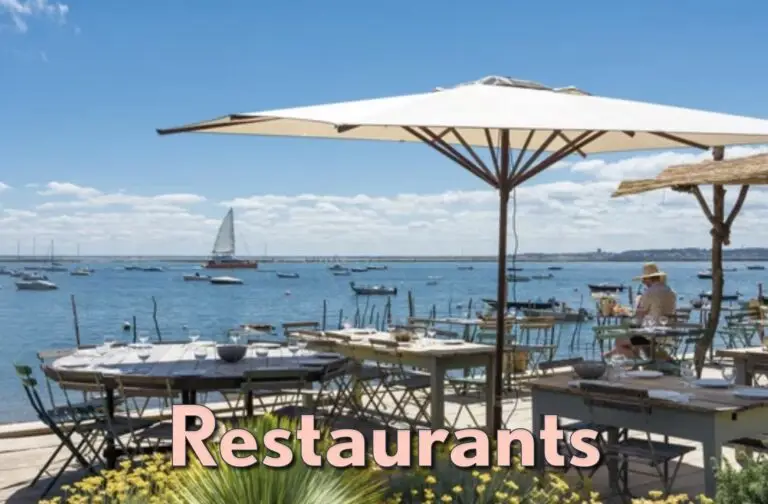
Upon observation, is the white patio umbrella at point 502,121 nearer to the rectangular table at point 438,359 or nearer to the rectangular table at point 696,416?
the rectangular table at point 696,416

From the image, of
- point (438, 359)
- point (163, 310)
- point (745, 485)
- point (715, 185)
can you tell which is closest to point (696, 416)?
point (745, 485)

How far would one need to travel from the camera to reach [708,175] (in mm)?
7680

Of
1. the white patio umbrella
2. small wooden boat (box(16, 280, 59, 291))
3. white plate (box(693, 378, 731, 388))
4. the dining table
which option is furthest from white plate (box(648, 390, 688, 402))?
small wooden boat (box(16, 280, 59, 291))

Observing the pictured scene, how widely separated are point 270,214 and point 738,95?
215 ft

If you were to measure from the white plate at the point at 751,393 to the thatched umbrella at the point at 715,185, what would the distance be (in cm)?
237

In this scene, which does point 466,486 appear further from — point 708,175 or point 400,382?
point 708,175

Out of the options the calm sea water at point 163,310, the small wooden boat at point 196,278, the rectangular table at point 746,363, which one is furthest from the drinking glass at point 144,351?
the small wooden boat at point 196,278

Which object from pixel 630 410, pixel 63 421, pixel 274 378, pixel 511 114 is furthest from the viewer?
pixel 63 421

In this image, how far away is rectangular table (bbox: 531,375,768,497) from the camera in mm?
4555

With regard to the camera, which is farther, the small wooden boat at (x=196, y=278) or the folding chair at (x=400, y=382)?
the small wooden boat at (x=196, y=278)

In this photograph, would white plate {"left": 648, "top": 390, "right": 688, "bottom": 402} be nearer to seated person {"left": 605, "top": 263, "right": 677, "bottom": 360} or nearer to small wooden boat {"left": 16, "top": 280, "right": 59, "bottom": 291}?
seated person {"left": 605, "top": 263, "right": 677, "bottom": 360}

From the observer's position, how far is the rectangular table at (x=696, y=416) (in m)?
4.55

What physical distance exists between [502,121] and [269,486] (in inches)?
75.6

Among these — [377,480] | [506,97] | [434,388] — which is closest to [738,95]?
[434,388]
